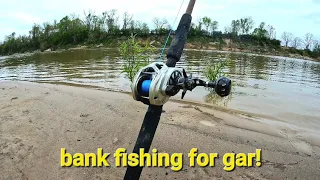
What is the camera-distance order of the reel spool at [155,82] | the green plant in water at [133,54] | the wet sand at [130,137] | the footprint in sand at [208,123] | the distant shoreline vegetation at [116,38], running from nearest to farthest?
the reel spool at [155,82]
the wet sand at [130,137]
the footprint in sand at [208,123]
the green plant in water at [133,54]
the distant shoreline vegetation at [116,38]

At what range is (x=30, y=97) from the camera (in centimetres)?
748

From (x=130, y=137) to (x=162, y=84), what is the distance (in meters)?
2.86

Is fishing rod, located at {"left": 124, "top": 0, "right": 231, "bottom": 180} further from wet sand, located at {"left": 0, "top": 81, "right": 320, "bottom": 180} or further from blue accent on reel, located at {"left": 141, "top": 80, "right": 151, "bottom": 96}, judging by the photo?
wet sand, located at {"left": 0, "top": 81, "right": 320, "bottom": 180}

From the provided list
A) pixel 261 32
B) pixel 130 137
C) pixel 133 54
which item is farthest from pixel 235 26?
pixel 130 137

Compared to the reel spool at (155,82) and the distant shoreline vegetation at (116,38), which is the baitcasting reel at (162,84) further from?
the distant shoreline vegetation at (116,38)

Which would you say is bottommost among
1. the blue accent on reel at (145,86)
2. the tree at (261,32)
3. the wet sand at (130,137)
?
the wet sand at (130,137)

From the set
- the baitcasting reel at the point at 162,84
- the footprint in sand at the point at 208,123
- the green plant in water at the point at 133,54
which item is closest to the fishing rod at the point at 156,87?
the baitcasting reel at the point at 162,84

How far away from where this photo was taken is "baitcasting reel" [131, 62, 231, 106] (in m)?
1.88

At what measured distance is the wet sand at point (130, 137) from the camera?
350 centimetres

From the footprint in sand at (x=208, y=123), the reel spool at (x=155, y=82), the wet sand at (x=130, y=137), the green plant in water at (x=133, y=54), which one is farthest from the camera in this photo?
the green plant in water at (x=133, y=54)

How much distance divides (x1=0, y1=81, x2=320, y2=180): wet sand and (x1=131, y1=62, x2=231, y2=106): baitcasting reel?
1.73 metres

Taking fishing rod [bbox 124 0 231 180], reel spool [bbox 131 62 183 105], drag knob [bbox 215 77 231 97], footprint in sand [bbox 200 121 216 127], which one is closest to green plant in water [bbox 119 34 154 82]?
footprint in sand [bbox 200 121 216 127]

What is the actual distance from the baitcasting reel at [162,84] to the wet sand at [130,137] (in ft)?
5.68

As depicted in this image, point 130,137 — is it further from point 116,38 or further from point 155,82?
point 116,38
